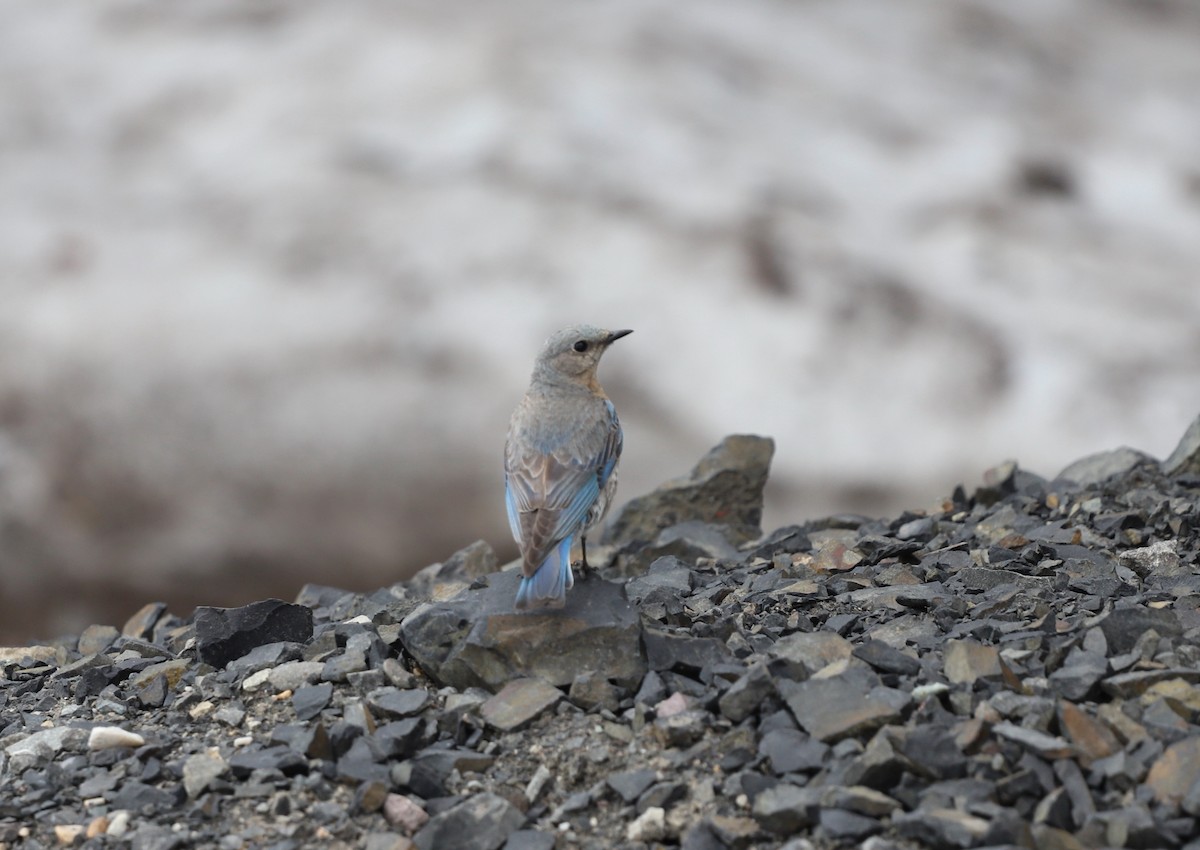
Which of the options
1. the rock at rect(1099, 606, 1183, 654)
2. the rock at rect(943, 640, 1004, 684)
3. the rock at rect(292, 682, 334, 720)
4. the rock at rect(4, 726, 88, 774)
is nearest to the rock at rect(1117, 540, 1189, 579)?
the rock at rect(1099, 606, 1183, 654)

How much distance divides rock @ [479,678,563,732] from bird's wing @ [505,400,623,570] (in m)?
0.50

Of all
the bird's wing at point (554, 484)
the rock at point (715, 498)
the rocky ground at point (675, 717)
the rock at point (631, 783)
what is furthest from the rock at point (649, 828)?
the rock at point (715, 498)

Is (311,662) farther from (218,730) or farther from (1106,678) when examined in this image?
(1106,678)

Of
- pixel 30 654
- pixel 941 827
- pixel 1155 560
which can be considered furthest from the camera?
pixel 30 654

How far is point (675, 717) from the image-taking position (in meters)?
4.79

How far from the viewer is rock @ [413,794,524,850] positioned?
4293mm

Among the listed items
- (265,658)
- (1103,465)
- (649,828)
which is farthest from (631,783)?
(1103,465)

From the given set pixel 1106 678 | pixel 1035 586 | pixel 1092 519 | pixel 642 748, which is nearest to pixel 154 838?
pixel 642 748

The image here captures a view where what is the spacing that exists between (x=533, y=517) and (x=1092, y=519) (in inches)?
141

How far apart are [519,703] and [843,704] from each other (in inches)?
52.1

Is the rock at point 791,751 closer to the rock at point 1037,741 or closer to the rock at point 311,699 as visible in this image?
the rock at point 1037,741

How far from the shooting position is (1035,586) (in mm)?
5961

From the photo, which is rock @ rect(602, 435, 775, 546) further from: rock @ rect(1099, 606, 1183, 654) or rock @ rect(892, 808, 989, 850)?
rock @ rect(892, 808, 989, 850)

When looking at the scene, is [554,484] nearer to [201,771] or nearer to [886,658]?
[886,658]
